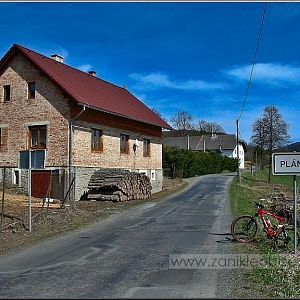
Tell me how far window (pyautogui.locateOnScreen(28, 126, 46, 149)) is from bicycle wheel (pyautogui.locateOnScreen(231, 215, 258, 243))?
15.2 metres

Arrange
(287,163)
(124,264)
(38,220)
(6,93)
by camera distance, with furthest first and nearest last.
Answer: (6,93), (38,220), (287,163), (124,264)

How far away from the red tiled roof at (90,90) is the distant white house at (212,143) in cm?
6410

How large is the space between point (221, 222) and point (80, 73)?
17899 mm

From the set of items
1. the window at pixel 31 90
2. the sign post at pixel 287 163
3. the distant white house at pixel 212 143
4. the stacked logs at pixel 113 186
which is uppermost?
the distant white house at pixel 212 143

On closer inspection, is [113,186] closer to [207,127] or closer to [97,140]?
[97,140]

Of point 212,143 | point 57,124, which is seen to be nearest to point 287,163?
point 57,124

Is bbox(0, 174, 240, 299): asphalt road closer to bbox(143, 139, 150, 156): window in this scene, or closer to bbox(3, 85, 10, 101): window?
bbox(3, 85, 10, 101): window

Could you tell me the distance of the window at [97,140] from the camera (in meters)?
25.0

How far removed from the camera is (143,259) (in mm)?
9148

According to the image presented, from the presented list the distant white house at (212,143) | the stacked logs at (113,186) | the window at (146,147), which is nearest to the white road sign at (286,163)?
the stacked logs at (113,186)

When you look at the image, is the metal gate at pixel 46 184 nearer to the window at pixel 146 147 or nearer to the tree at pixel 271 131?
the window at pixel 146 147

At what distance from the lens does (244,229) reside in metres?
11.4

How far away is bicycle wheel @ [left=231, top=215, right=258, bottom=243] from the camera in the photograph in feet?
36.2

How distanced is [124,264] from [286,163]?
430cm
